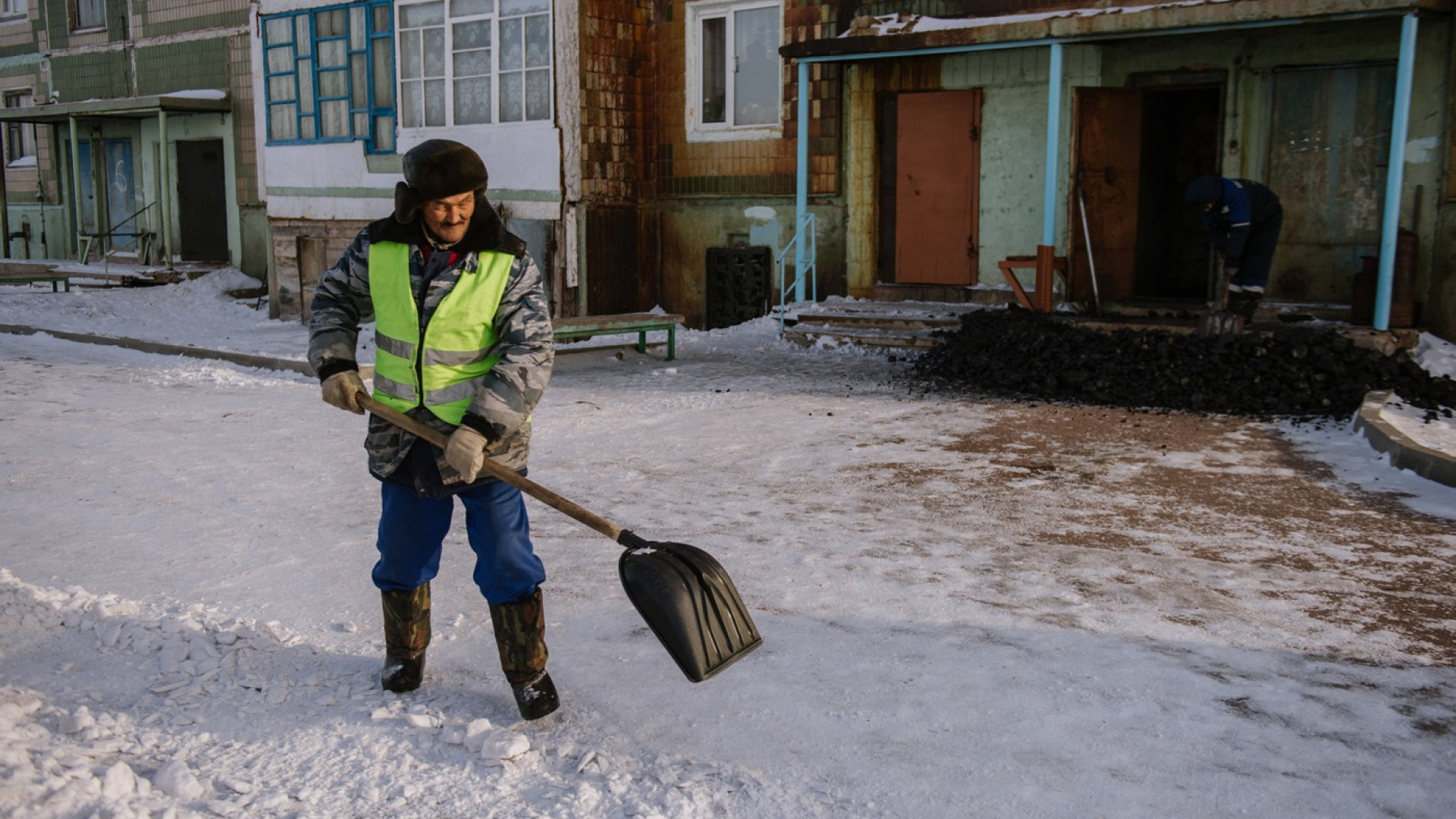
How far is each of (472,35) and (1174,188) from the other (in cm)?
882

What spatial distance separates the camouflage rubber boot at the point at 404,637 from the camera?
4250 mm

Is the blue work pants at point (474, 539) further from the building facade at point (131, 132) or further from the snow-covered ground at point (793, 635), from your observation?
the building facade at point (131, 132)

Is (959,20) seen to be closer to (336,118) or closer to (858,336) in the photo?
(858,336)

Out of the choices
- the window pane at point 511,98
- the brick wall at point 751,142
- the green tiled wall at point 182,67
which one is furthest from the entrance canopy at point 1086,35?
the green tiled wall at point 182,67

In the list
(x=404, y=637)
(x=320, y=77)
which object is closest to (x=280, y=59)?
(x=320, y=77)

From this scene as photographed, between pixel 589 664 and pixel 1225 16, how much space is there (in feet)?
28.8

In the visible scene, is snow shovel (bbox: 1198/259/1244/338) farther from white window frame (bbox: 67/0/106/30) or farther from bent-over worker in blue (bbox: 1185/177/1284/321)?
white window frame (bbox: 67/0/106/30)

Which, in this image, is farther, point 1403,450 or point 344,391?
point 1403,450

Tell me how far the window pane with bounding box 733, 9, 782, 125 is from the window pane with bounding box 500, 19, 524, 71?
2672 millimetres

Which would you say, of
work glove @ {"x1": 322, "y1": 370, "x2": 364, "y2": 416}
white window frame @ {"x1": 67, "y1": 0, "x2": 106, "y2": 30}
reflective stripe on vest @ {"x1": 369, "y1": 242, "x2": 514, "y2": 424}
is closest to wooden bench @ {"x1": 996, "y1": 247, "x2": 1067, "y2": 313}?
reflective stripe on vest @ {"x1": 369, "y1": 242, "x2": 514, "y2": 424}

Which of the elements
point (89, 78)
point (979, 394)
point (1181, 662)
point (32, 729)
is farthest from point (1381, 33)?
point (89, 78)

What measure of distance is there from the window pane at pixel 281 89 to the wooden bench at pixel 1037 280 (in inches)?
462

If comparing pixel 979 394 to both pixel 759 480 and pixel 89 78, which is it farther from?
pixel 89 78

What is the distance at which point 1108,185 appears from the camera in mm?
13477
